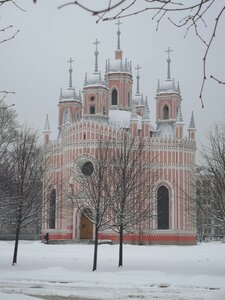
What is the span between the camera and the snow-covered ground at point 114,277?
16.5 m

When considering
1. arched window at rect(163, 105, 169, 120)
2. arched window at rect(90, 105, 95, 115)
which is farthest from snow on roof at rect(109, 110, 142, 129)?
arched window at rect(163, 105, 169, 120)

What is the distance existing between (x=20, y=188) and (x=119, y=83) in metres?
33.9

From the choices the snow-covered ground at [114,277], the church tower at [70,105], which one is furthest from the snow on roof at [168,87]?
the snow-covered ground at [114,277]

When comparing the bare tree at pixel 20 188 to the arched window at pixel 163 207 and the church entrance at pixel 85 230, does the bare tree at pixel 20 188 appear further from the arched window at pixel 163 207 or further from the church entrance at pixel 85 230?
the arched window at pixel 163 207

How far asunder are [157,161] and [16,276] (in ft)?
94.9

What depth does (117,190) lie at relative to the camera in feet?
86.3

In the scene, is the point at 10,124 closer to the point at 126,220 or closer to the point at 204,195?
the point at 126,220

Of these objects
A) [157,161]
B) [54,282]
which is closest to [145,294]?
[54,282]

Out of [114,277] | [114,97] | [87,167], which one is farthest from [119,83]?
[114,277]

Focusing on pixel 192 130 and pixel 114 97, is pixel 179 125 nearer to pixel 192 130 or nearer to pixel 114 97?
pixel 192 130

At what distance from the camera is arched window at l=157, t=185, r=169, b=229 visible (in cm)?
4838

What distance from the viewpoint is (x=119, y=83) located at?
5881 centimetres

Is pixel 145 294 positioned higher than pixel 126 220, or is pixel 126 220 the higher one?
pixel 126 220

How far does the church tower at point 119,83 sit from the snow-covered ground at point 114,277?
30.4 m
